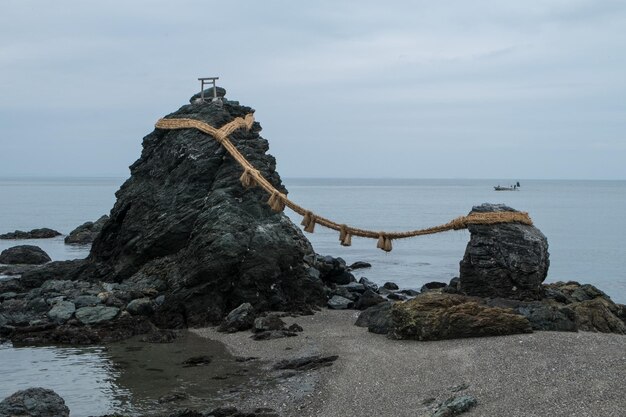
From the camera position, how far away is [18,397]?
12.2 meters

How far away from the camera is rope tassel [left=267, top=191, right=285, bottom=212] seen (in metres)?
20.2

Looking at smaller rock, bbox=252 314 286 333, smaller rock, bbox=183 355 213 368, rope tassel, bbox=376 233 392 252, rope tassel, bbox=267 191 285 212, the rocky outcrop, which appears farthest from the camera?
the rocky outcrop

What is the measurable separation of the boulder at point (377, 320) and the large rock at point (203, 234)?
2736mm

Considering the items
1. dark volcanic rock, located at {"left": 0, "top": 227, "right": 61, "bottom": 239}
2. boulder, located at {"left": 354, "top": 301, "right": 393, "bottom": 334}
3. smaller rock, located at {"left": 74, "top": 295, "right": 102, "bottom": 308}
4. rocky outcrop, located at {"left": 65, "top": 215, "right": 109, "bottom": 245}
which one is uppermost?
boulder, located at {"left": 354, "top": 301, "right": 393, "bottom": 334}

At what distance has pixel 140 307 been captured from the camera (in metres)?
19.5

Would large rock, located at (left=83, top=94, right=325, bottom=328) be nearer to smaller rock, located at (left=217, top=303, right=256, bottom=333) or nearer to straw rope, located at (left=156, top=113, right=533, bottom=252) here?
straw rope, located at (left=156, top=113, right=533, bottom=252)

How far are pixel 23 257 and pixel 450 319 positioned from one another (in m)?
26.6

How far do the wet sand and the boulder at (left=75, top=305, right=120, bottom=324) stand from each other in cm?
517

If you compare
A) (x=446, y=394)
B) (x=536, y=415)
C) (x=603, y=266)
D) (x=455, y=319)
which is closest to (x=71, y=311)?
(x=455, y=319)

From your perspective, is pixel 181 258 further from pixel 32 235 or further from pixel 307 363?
pixel 32 235

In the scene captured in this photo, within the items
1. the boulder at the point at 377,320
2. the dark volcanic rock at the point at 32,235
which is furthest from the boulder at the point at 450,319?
the dark volcanic rock at the point at 32,235

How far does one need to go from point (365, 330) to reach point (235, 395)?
4811mm

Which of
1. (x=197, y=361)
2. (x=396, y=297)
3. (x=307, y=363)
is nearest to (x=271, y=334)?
(x=197, y=361)

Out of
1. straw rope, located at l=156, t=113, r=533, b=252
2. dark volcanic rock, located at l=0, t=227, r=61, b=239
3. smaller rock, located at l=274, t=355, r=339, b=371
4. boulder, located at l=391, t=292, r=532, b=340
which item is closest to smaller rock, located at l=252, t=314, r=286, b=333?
straw rope, located at l=156, t=113, r=533, b=252
